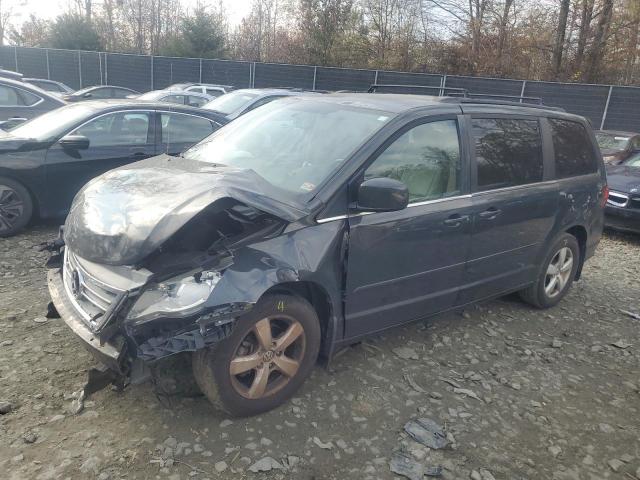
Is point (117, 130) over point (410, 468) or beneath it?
over

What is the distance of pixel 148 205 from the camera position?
2934mm

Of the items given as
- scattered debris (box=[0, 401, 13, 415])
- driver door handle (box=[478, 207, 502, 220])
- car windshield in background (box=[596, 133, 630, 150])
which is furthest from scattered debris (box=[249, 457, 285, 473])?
car windshield in background (box=[596, 133, 630, 150])

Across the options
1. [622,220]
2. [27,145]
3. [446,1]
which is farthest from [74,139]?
[446,1]

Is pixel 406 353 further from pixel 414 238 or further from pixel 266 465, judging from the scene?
pixel 266 465

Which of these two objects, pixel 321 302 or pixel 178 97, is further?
pixel 178 97

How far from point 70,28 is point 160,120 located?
31.1 metres

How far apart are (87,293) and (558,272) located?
4194 mm

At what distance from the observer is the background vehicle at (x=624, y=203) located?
317 inches

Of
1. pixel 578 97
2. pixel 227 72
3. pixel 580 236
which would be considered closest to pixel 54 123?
pixel 580 236

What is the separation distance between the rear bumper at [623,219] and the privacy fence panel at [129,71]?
22.9m

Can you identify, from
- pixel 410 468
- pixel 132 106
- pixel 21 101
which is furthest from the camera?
pixel 21 101

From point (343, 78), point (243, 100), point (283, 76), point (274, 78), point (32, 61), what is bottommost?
point (243, 100)

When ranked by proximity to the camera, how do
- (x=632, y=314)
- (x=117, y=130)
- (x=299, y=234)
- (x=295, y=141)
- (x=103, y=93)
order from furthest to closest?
(x=103, y=93) < (x=117, y=130) < (x=632, y=314) < (x=295, y=141) < (x=299, y=234)

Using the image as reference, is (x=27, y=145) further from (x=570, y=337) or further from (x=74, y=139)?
(x=570, y=337)
